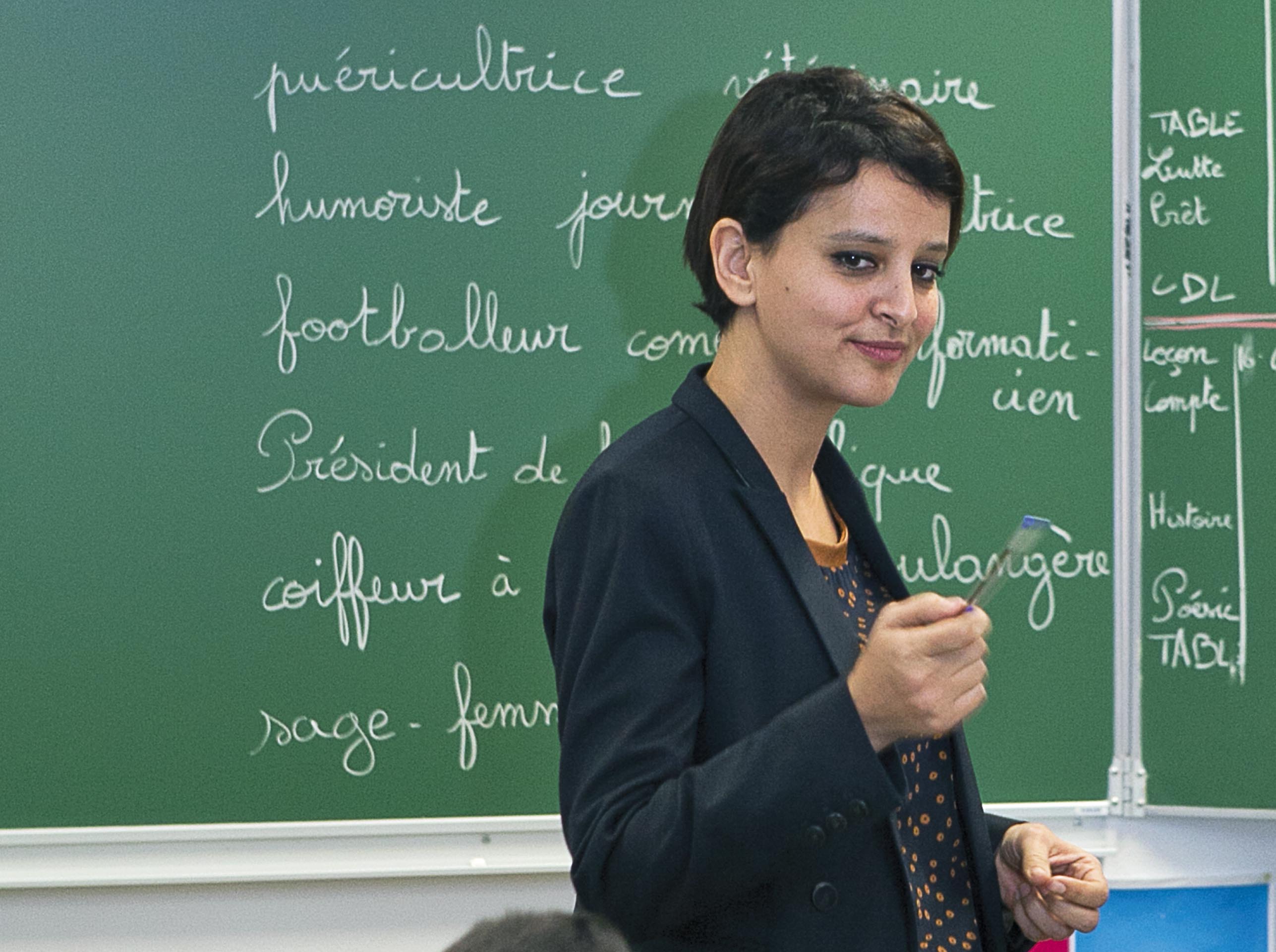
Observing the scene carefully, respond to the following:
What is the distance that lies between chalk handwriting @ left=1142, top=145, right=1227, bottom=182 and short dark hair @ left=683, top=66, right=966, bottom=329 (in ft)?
3.67

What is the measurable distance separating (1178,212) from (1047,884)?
1.28m

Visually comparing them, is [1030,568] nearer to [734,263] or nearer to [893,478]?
[893,478]

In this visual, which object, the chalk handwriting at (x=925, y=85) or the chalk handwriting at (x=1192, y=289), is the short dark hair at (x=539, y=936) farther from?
the chalk handwriting at (x=1192, y=289)

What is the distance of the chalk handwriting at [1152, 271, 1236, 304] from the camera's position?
6.67ft

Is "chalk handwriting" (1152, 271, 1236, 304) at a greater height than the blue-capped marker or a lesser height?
greater

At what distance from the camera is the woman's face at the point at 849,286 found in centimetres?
104

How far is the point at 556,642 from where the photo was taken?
1.05 meters

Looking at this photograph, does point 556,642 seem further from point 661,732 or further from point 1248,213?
point 1248,213

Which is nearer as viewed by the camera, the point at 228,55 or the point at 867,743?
the point at 867,743

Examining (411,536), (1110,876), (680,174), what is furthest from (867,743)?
(1110,876)

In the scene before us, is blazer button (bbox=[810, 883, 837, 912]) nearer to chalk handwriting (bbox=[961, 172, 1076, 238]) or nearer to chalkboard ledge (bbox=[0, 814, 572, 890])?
chalkboard ledge (bbox=[0, 814, 572, 890])

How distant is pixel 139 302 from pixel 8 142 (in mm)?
275

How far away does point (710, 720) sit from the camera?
98 cm

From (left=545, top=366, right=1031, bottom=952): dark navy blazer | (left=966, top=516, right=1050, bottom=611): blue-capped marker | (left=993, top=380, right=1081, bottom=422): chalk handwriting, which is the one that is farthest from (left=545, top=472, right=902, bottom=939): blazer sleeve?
(left=993, top=380, right=1081, bottom=422): chalk handwriting
